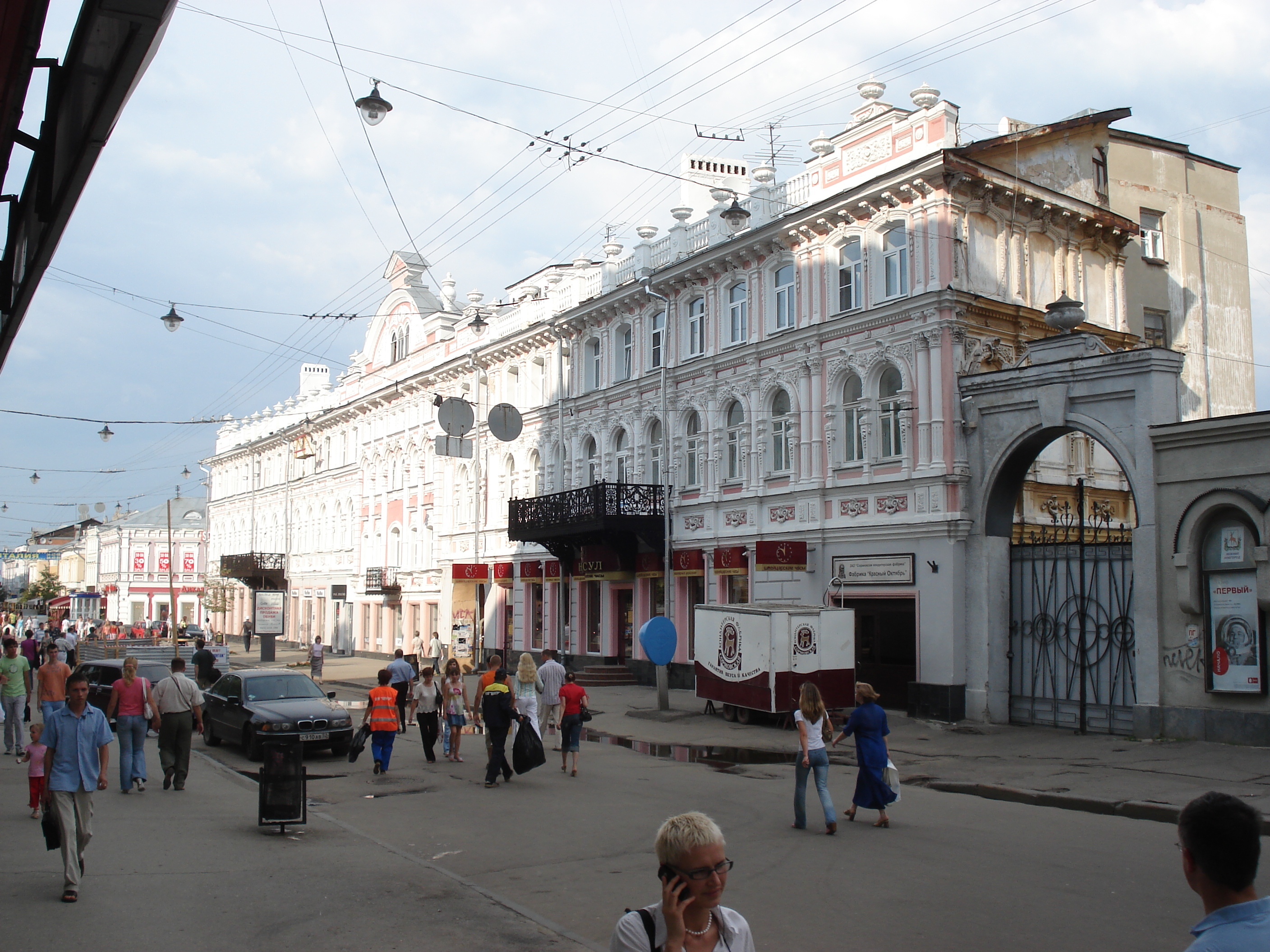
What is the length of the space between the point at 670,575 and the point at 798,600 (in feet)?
17.3

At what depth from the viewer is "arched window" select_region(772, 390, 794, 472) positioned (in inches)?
1083

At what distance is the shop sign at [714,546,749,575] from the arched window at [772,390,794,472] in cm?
224

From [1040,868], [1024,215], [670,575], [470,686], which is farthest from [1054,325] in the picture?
[470,686]

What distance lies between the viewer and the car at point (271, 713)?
17.3m

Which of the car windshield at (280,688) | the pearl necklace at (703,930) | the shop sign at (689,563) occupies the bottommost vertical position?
the car windshield at (280,688)

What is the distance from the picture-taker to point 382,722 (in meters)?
15.4

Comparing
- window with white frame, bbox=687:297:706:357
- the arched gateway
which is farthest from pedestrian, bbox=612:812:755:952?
window with white frame, bbox=687:297:706:357

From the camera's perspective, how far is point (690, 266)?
3045 centimetres

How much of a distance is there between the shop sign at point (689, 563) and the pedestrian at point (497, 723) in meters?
14.9

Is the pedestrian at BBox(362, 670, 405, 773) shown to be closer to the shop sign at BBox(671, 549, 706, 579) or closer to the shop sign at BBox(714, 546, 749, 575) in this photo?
the shop sign at BBox(714, 546, 749, 575)

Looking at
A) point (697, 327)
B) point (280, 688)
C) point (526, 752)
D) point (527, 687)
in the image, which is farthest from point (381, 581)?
point (526, 752)

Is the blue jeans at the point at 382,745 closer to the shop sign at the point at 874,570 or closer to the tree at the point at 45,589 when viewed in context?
the shop sign at the point at 874,570

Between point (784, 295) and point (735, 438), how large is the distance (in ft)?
13.3

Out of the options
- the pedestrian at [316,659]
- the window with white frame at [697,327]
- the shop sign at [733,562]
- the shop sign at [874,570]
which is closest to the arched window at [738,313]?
the window with white frame at [697,327]
